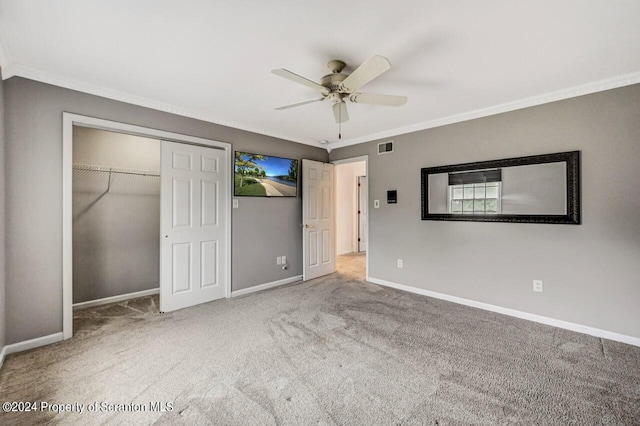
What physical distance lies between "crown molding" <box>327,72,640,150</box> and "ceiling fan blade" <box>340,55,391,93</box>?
2.01 metres

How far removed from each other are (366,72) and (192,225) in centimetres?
273

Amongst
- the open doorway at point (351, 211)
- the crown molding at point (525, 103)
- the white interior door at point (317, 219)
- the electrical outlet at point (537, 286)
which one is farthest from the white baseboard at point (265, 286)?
the electrical outlet at point (537, 286)

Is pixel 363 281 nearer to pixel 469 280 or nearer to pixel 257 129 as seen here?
pixel 469 280

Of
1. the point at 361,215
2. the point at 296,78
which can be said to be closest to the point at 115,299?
the point at 296,78

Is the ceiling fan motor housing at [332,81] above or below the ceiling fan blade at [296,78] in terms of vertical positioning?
above

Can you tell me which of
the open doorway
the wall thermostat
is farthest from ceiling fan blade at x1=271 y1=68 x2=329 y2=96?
the open doorway

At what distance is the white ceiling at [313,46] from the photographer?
1.64m

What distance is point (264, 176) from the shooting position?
4.11 metres

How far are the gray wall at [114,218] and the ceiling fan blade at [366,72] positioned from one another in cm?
320

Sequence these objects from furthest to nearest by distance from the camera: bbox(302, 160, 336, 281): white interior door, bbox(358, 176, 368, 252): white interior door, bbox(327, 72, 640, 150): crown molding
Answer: bbox(358, 176, 368, 252): white interior door → bbox(302, 160, 336, 281): white interior door → bbox(327, 72, 640, 150): crown molding

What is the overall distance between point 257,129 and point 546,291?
4.09m

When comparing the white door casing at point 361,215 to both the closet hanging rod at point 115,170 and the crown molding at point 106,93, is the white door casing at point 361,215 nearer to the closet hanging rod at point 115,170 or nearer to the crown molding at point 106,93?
the crown molding at point 106,93

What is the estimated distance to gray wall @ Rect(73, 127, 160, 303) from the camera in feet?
11.2

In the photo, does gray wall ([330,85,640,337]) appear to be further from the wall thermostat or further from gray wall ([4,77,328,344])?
gray wall ([4,77,328,344])
